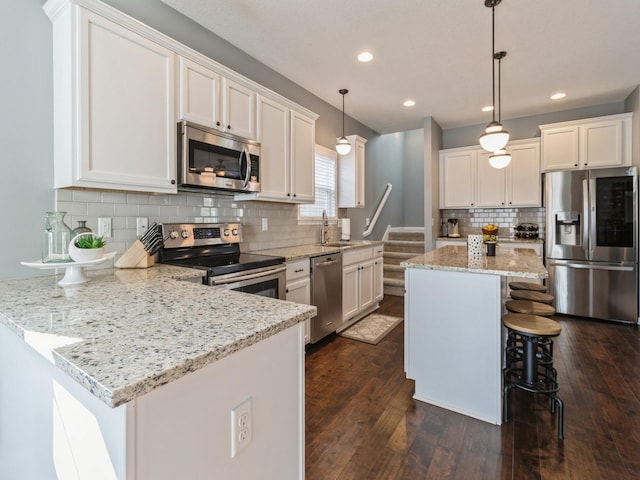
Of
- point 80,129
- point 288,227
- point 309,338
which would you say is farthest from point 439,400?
point 80,129

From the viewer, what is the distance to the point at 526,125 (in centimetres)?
489

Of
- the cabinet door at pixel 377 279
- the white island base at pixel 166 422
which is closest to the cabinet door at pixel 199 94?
the white island base at pixel 166 422

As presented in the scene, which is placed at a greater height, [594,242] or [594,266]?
[594,242]

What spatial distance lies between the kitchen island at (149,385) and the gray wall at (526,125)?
5269 mm

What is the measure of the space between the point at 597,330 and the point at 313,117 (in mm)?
3939

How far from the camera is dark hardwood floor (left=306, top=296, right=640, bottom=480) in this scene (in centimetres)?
160

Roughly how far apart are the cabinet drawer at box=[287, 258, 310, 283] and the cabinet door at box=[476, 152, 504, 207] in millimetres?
3429

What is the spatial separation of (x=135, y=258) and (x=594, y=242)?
4.83 meters

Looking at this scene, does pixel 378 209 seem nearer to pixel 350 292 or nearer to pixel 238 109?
pixel 350 292

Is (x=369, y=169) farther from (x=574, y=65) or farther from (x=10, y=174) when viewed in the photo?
(x=10, y=174)

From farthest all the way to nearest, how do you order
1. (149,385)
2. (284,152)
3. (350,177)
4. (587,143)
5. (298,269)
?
(350,177)
(587,143)
(284,152)
(298,269)
(149,385)

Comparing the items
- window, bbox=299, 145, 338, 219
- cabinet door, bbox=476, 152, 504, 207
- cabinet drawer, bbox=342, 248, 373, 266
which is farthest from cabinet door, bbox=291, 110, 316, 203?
cabinet door, bbox=476, 152, 504, 207

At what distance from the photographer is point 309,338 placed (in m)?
2.95

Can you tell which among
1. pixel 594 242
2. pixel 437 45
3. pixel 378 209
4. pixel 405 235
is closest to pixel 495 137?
pixel 437 45
